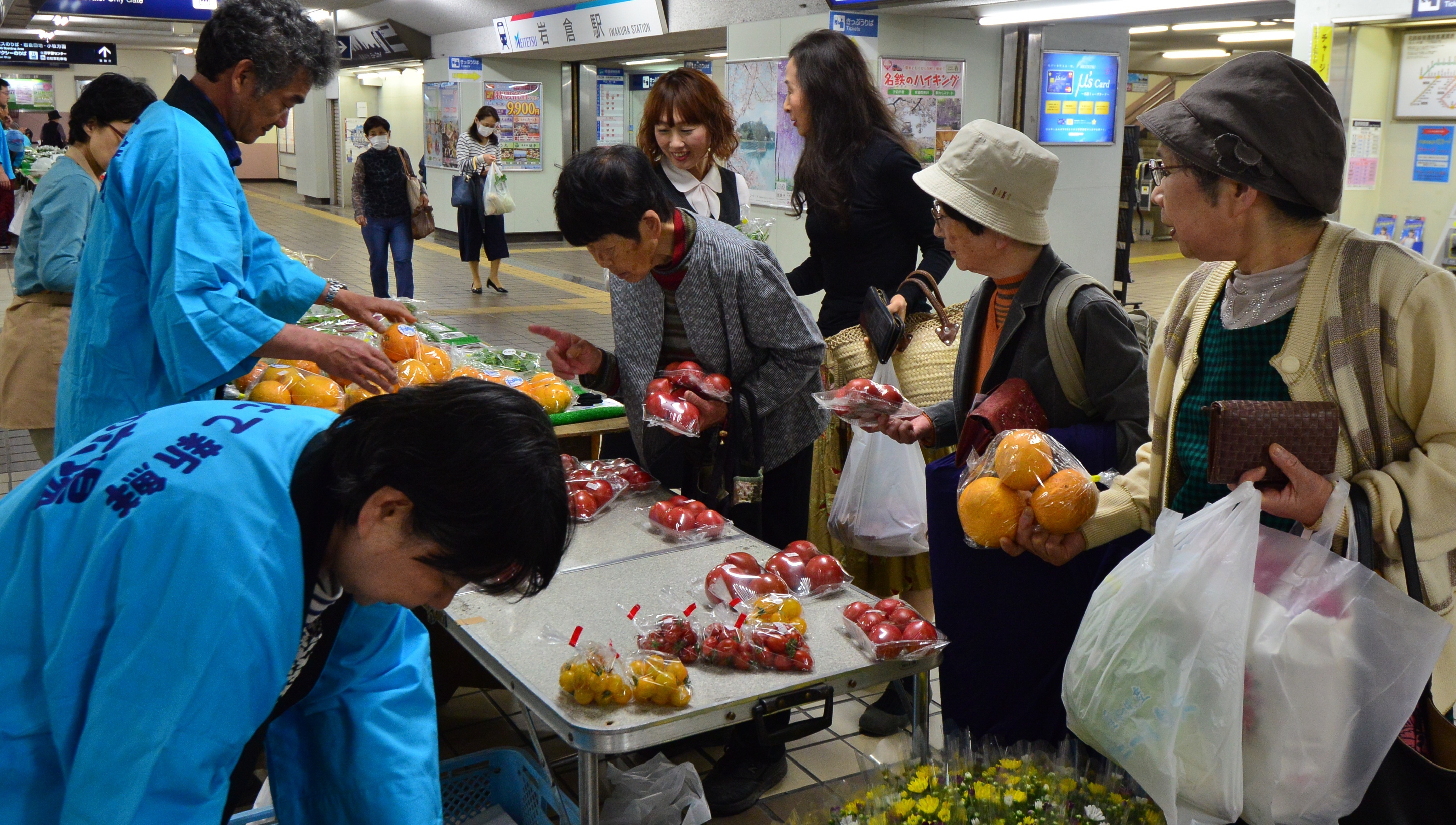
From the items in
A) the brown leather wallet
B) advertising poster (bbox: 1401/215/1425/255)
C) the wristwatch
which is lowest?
the brown leather wallet

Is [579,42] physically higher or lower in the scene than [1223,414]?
higher

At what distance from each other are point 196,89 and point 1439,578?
8.82ft

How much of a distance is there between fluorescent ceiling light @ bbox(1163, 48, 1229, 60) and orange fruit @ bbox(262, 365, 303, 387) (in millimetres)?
13480

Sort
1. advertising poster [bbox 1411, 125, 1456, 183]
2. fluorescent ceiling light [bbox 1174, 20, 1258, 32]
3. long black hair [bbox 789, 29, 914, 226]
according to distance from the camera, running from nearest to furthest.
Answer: long black hair [bbox 789, 29, 914, 226]
advertising poster [bbox 1411, 125, 1456, 183]
fluorescent ceiling light [bbox 1174, 20, 1258, 32]

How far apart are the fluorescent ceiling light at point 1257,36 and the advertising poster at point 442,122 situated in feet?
31.8

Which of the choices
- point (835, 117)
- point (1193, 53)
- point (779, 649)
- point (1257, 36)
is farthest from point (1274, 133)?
point (1193, 53)

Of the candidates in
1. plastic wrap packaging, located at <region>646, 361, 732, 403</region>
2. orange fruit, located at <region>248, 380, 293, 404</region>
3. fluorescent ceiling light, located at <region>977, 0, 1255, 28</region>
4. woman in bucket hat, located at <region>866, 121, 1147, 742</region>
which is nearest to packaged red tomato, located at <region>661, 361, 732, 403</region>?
plastic wrap packaging, located at <region>646, 361, 732, 403</region>

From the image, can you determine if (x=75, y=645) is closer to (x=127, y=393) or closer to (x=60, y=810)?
(x=60, y=810)

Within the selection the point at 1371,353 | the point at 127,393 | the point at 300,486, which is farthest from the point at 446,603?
the point at 127,393

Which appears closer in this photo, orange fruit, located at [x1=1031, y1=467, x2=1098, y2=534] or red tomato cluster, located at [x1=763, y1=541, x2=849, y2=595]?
orange fruit, located at [x1=1031, y1=467, x2=1098, y2=534]

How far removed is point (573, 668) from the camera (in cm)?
206

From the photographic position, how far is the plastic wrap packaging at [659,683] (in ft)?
6.60

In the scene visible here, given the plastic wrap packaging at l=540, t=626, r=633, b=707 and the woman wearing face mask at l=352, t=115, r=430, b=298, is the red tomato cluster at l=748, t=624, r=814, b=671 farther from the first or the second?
the woman wearing face mask at l=352, t=115, r=430, b=298

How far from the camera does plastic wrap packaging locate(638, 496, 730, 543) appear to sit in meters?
2.81
